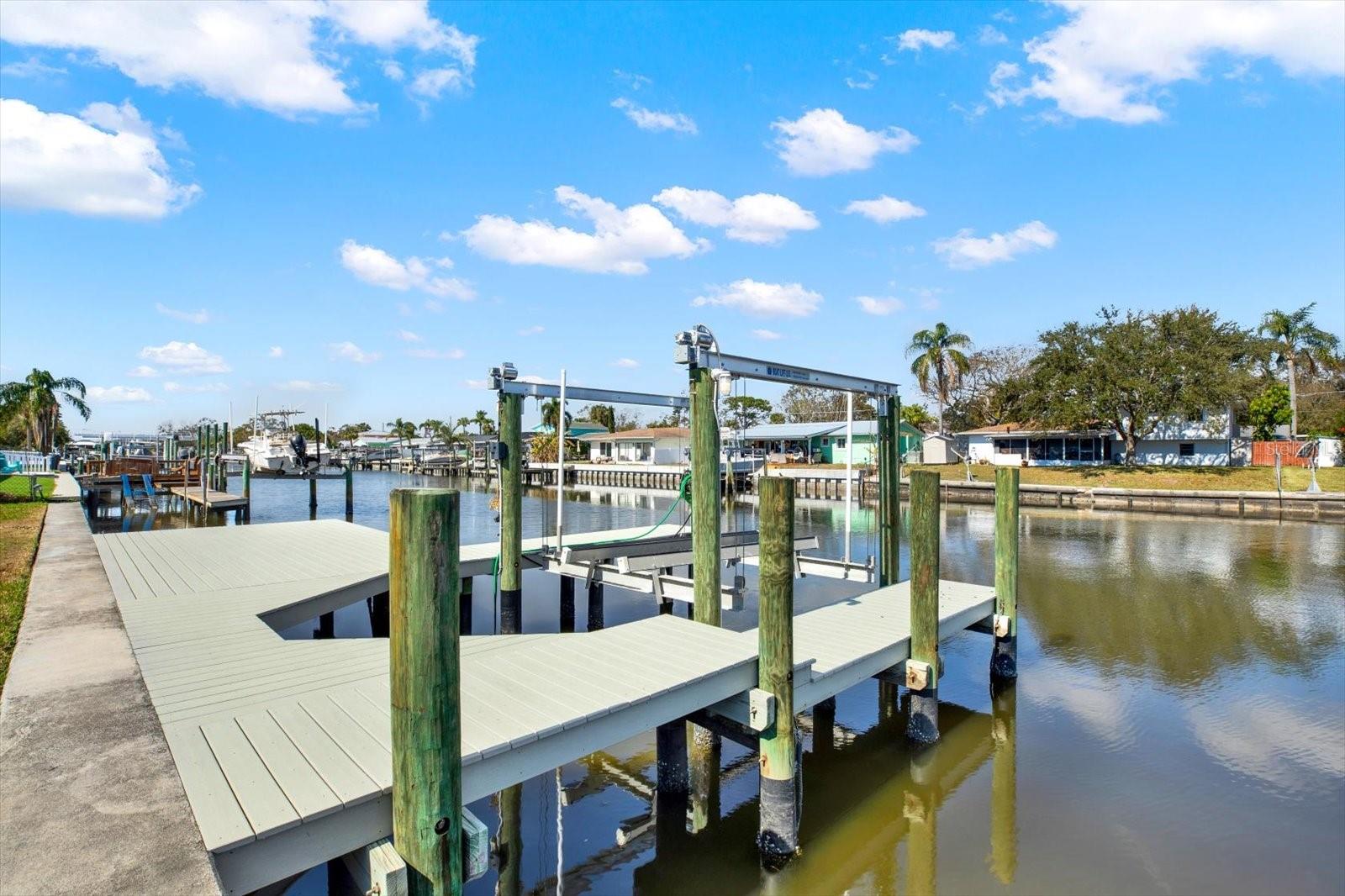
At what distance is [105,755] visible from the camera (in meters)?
3.96

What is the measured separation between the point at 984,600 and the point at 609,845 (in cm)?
572

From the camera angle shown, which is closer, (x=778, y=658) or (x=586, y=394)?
(x=778, y=658)

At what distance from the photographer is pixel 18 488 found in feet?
85.9

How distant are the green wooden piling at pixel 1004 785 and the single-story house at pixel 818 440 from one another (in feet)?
141

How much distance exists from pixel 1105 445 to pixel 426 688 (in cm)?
5281

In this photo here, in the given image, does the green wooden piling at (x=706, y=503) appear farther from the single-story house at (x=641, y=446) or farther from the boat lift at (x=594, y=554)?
the single-story house at (x=641, y=446)

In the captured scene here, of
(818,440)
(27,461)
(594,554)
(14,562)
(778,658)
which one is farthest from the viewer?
(818,440)

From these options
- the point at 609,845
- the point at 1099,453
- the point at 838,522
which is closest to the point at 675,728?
the point at 609,845


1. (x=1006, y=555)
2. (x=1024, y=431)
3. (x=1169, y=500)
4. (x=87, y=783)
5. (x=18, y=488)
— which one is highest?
(x=1024, y=431)

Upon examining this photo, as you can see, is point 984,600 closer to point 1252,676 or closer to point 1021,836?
point 1021,836

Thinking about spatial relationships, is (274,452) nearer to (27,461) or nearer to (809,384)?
(27,461)

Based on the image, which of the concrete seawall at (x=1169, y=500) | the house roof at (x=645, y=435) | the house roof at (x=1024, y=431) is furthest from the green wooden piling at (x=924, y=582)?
the house roof at (x=645, y=435)

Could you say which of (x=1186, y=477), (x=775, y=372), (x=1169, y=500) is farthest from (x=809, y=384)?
(x=1186, y=477)

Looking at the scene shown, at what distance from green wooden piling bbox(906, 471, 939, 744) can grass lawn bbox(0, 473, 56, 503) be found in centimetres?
2487
